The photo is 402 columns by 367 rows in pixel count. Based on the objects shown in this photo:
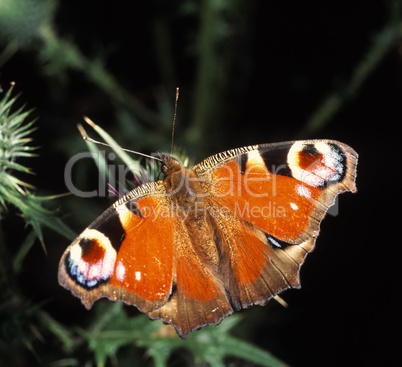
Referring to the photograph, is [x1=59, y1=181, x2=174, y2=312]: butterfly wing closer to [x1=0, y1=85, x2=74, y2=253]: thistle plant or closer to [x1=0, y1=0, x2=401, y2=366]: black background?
[x1=0, y1=85, x2=74, y2=253]: thistle plant

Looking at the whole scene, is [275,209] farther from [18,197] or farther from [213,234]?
[18,197]

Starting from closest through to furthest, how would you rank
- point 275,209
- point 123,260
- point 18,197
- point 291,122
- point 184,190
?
point 123,260, point 275,209, point 184,190, point 18,197, point 291,122

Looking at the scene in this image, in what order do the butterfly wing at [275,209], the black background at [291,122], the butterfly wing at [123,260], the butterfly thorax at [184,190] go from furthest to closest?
the black background at [291,122] → the butterfly thorax at [184,190] → the butterfly wing at [275,209] → the butterfly wing at [123,260]

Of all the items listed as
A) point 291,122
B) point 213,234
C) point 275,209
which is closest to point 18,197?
point 213,234

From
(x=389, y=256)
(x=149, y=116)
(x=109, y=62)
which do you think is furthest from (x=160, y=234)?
(x=109, y=62)

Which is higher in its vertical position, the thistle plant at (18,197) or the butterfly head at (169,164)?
the thistle plant at (18,197)

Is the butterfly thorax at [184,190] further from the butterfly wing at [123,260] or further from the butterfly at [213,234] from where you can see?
the butterfly wing at [123,260]

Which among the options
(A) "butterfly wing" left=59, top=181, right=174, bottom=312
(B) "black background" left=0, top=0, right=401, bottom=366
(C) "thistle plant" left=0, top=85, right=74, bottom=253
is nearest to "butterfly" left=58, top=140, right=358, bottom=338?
(A) "butterfly wing" left=59, top=181, right=174, bottom=312

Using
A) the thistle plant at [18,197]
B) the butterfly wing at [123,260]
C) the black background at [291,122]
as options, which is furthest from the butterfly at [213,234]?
the black background at [291,122]

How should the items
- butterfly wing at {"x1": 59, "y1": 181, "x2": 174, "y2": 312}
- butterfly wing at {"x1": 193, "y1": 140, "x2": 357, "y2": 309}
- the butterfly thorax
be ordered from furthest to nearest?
the butterfly thorax, butterfly wing at {"x1": 193, "y1": 140, "x2": 357, "y2": 309}, butterfly wing at {"x1": 59, "y1": 181, "x2": 174, "y2": 312}
